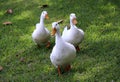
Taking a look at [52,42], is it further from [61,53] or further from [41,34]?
[61,53]

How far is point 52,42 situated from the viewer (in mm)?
6645

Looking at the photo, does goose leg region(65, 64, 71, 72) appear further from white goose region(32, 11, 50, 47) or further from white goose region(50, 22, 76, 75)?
white goose region(32, 11, 50, 47)

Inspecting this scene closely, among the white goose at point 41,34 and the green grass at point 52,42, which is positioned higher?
the white goose at point 41,34

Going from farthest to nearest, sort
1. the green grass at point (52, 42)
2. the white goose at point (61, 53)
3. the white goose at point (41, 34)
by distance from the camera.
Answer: the white goose at point (41, 34)
the green grass at point (52, 42)
the white goose at point (61, 53)

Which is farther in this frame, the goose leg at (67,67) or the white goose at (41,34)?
the white goose at (41,34)

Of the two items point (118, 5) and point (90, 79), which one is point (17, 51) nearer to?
point (90, 79)

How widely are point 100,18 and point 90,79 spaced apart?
8.71ft

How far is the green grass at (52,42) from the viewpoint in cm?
528

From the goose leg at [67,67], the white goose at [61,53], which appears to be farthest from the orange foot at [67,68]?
the white goose at [61,53]

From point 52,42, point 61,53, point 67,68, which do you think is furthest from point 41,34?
point 61,53

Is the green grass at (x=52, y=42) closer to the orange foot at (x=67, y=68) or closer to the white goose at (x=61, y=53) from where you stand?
the orange foot at (x=67, y=68)

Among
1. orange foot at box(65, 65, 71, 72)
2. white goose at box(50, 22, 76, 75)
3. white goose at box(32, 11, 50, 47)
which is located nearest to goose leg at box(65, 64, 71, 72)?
orange foot at box(65, 65, 71, 72)

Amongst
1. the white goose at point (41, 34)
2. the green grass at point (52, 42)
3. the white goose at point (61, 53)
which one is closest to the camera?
the white goose at point (61, 53)

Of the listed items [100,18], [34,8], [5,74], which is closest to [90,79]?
[5,74]
